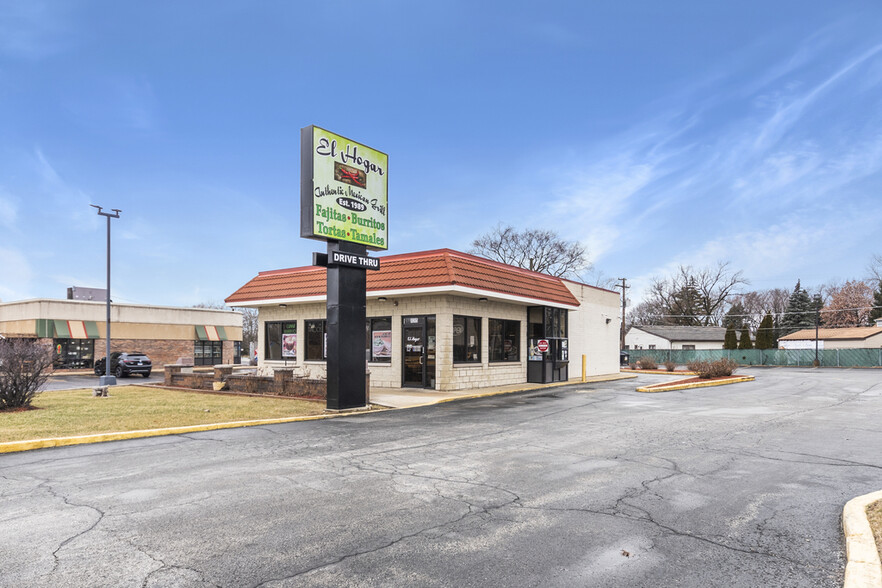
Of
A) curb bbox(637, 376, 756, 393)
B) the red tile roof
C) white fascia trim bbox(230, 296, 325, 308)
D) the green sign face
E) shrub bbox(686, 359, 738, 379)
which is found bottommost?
curb bbox(637, 376, 756, 393)

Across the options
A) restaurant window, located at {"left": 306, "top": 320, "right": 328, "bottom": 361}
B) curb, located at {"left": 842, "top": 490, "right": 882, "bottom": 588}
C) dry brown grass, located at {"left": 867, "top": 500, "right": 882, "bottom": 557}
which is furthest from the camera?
restaurant window, located at {"left": 306, "top": 320, "right": 328, "bottom": 361}

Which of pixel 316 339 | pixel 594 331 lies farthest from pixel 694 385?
pixel 316 339

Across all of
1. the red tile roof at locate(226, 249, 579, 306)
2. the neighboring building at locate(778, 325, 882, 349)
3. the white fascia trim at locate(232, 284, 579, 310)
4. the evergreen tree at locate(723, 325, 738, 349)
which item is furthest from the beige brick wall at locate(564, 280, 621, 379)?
the neighboring building at locate(778, 325, 882, 349)

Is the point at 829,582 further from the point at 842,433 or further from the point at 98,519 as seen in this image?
the point at 842,433

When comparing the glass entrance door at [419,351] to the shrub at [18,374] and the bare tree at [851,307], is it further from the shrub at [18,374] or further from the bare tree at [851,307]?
the bare tree at [851,307]

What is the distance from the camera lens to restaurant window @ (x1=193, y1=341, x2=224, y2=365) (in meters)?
47.8

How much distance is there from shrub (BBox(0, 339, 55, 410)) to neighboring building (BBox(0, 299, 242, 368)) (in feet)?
71.7

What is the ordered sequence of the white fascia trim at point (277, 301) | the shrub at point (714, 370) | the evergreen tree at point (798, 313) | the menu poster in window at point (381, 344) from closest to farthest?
1. the menu poster in window at point (381, 344)
2. the white fascia trim at point (277, 301)
3. the shrub at point (714, 370)
4. the evergreen tree at point (798, 313)

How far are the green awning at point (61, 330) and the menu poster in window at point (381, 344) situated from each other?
93.3 ft

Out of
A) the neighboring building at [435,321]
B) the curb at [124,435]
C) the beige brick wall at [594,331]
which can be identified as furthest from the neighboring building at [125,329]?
the curb at [124,435]

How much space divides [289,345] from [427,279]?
835 centimetres

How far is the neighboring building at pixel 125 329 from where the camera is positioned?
129 ft

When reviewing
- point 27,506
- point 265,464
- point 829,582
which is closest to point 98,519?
point 27,506

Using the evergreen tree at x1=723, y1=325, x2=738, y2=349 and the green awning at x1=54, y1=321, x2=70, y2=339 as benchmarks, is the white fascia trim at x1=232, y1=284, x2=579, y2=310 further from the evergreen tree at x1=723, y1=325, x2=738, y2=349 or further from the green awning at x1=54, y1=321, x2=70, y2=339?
the evergreen tree at x1=723, y1=325, x2=738, y2=349
